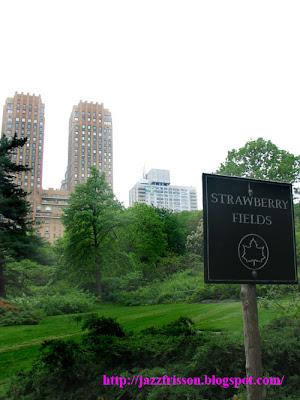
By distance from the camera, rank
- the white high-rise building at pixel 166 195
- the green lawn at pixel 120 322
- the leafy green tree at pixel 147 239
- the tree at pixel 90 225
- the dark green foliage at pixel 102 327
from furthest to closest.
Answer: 1. the white high-rise building at pixel 166 195
2. the leafy green tree at pixel 147 239
3. the tree at pixel 90 225
4. the green lawn at pixel 120 322
5. the dark green foliage at pixel 102 327

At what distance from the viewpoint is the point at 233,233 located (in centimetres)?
292

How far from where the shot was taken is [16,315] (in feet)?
21.4

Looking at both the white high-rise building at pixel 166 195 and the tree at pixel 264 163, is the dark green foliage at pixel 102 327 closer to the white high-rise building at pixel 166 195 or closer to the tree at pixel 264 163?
the tree at pixel 264 163

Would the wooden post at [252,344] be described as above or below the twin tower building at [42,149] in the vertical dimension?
below

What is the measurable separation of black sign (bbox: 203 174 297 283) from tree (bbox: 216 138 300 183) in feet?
45.9

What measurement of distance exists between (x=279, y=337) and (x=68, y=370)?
115 inches

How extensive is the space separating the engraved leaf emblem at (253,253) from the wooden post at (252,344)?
0.82 feet

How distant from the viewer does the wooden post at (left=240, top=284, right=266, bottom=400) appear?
2670mm

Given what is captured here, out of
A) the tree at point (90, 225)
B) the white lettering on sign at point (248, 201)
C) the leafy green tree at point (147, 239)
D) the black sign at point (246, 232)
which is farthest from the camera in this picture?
the leafy green tree at point (147, 239)

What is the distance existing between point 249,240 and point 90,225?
7233mm

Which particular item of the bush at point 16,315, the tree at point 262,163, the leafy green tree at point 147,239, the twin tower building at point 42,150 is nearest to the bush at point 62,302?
the bush at point 16,315

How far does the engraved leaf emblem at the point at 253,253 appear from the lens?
2869mm

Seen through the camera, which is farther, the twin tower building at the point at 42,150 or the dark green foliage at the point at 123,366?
the twin tower building at the point at 42,150

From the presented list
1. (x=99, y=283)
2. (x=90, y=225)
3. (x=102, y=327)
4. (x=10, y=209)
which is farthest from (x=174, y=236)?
(x=102, y=327)
